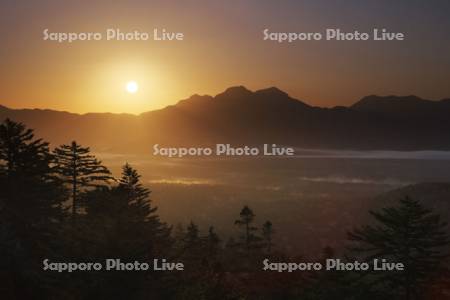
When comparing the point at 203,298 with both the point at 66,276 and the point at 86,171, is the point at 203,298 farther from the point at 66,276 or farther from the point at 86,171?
the point at 86,171

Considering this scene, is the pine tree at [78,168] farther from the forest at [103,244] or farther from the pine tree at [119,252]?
the pine tree at [119,252]

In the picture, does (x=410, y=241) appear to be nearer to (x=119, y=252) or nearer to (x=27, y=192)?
(x=119, y=252)

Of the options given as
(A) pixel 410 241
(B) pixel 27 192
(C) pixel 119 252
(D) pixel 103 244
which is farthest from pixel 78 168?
(A) pixel 410 241

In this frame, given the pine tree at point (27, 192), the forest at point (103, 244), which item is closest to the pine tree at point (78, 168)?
the forest at point (103, 244)

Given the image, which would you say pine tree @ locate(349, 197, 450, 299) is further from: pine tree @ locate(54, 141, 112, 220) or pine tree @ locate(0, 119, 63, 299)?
pine tree @ locate(54, 141, 112, 220)

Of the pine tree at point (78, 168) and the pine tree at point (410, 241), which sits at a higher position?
the pine tree at point (78, 168)

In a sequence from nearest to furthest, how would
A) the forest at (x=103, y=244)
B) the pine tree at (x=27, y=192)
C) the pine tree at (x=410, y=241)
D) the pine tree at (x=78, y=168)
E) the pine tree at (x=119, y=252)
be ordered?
the pine tree at (x=119, y=252) → the forest at (x=103, y=244) → the pine tree at (x=27, y=192) → the pine tree at (x=410, y=241) → the pine tree at (x=78, y=168)

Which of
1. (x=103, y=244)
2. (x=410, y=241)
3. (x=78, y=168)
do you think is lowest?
(x=410, y=241)

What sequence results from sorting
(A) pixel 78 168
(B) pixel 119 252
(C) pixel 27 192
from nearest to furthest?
(B) pixel 119 252 → (C) pixel 27 192 → (A) pixel 78 168
